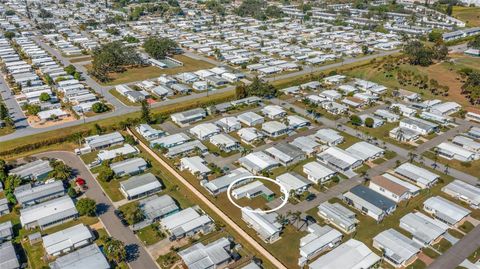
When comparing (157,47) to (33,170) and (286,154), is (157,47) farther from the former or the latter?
(286,154)

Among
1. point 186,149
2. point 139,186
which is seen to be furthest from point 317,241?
point 186,149

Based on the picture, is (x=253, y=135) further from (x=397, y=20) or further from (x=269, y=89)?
(x=397, y=20)

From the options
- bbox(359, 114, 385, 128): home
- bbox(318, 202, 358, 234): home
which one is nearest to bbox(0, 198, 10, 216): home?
bbox(318, 202, 358, 234): home

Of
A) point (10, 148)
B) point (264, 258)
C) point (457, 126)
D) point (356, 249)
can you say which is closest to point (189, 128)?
point (10, 148)

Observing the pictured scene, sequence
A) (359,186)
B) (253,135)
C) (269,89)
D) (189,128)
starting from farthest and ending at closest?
(269,89) → (189,128) → (253,135) → (359,186)

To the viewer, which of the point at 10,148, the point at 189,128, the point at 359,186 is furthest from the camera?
the point at 189,128

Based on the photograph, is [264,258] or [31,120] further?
[31,120]

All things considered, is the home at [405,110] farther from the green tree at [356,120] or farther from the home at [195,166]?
the home at [195,166]
